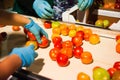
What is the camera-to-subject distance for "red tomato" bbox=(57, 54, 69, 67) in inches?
43.3

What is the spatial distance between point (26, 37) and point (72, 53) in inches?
15.5

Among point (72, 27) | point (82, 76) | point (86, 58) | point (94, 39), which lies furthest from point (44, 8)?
point (82, 76)

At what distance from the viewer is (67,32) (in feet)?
4.69

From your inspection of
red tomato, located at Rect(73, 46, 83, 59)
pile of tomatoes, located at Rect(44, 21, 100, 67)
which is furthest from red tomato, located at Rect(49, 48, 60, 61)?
red tomato, located at Rect(73, 46, 83, 59)

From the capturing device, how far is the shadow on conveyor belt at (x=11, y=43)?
1292 mm

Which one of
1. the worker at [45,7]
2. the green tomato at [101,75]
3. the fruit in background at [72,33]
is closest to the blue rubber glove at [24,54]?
the green tomato at [101,75]

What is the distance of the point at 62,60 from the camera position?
1092 millimetres

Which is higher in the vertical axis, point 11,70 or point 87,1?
point 87,1

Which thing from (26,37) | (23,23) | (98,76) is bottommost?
(98,76)

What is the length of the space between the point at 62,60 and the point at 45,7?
55 centimetres

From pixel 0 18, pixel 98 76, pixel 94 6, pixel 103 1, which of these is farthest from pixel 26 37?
pixel 103 1

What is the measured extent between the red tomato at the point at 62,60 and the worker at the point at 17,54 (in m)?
0.14

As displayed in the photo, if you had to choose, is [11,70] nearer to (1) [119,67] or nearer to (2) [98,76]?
(2) [98,76]

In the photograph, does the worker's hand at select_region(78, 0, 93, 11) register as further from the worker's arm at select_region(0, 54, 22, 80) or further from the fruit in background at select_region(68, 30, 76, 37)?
the worker's arm at select_region(0, 54, 22, 80)
